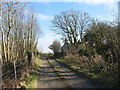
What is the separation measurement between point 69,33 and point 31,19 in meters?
10.1

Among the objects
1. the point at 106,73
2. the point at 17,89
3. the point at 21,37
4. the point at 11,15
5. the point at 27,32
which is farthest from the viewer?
the point at 27,32

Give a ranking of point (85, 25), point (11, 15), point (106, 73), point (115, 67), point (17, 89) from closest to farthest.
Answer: point (17, 89), point (115, 67), point (106, 73), point (11, 15), point (85, 25)

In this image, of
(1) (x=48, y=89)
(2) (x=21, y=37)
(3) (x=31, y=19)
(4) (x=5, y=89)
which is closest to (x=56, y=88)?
(1) (x=48, y=89)

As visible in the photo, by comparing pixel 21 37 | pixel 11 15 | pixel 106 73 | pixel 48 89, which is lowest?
pixel 48 89

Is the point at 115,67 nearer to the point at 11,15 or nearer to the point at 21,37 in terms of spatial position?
the point at 11,15

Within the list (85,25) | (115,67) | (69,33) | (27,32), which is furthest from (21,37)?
(115,67)

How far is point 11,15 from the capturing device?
493 inches

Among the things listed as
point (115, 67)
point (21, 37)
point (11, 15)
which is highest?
point (11, 15)

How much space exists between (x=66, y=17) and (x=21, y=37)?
40.8 feet

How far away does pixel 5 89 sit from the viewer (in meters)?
5.58

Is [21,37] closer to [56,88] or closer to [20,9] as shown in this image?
[20,9]

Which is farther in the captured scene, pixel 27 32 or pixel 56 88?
pixel 27 32

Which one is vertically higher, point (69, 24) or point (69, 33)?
point (69, 24)

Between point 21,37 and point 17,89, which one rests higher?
point 21,37
